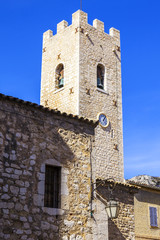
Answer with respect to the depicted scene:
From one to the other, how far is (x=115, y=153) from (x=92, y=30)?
24.1 ft

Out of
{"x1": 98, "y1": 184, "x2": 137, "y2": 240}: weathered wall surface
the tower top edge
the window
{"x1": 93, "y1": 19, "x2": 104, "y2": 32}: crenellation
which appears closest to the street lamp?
the window

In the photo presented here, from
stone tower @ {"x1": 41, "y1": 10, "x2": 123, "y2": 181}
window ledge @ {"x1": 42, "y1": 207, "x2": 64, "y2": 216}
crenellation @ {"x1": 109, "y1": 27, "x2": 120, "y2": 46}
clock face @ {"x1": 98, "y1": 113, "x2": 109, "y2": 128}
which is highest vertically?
crenellation @ {"x1": 109, "y1": 27, "x2": 120, "y2": 46}

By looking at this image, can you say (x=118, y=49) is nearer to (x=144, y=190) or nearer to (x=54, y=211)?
(x=144, y=190)

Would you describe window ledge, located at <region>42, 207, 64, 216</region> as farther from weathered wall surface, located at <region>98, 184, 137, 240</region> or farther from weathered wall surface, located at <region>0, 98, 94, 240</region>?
weathered wall surface, located at <region>98, 184, 137, 240</region>

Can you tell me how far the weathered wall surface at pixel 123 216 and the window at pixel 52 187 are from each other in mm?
6543

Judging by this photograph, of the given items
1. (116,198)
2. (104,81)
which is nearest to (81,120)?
(116,198)

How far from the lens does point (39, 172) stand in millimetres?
9789

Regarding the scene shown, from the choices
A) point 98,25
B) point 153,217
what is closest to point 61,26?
point 98,25

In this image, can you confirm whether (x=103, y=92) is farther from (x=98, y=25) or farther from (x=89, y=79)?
Answer: (x=98, y=25)

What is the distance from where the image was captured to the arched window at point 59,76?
22.0 meters

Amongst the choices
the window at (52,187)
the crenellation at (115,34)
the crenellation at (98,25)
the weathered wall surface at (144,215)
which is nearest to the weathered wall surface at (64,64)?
the crenellation at (98,25)

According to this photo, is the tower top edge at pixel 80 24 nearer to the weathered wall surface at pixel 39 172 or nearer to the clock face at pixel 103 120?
the clock face at pixel 103 120

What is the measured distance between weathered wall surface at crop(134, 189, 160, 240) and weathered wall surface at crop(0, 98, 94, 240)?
943 centimetres

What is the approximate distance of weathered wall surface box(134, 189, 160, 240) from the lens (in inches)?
757
